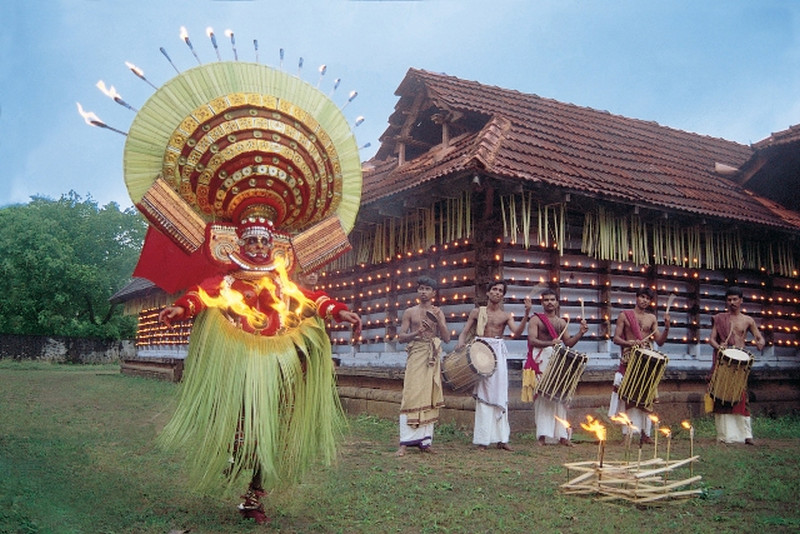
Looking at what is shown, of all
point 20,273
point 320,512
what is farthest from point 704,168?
point 20,273

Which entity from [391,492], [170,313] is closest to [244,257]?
[170,313]

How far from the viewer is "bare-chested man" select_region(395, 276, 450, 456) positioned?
24.6ft

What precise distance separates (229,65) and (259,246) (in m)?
1.18

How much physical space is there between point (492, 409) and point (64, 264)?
92.7ft

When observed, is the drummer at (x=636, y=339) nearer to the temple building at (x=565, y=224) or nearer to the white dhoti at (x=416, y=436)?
the temple building at (x=565, y=224)

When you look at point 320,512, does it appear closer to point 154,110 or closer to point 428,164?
point 154,110

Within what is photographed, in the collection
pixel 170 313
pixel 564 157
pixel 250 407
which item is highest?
pixel 564 157

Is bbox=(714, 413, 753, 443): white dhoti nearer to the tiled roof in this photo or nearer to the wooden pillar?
the tiled roof

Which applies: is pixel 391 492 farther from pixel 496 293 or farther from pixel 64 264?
pixel 64 264

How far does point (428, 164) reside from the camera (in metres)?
10.6

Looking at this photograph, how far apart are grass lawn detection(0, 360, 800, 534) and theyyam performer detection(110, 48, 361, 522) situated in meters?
0.49

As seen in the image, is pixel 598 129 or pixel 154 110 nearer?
pixel 154 110

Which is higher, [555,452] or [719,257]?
[719,257]

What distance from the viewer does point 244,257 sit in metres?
4.28
